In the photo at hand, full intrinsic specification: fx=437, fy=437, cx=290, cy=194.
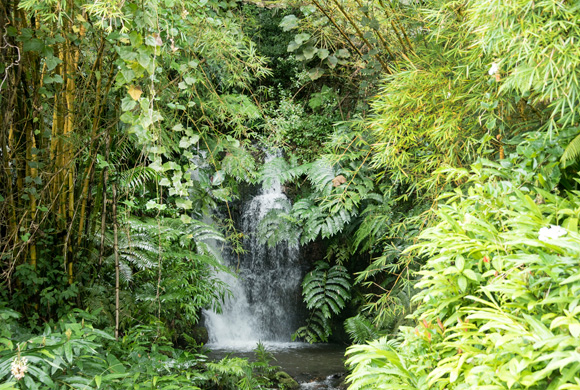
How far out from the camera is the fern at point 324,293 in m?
5.17

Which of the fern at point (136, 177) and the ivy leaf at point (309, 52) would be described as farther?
the ivy leaf at point (309, 52)

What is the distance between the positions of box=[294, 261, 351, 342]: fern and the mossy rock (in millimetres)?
945

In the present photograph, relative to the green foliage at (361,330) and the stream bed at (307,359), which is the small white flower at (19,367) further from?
the green foliage at (361,330)

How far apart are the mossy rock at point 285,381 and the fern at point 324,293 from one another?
94 cm

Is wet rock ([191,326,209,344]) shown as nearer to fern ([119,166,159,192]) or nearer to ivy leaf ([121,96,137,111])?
fern ([119,166,159,192])

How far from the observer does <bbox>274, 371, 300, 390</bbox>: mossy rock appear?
402cm

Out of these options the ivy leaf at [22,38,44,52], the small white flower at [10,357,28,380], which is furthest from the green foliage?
the ivy leaf at [22,38,44,52]

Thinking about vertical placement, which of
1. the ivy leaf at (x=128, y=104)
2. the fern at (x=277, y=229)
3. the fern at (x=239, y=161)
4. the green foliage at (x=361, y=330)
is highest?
the fern at (x=239, y=161)

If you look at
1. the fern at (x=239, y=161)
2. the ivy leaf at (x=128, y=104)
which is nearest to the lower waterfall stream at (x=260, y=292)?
the fern at (x=239, y=161)

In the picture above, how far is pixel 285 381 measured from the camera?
13.3 ft

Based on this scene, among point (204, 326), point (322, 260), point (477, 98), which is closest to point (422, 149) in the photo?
point (477, 98)

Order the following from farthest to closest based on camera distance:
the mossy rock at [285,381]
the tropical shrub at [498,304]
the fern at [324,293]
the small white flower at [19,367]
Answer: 1. the fern at [324,293]
2. the mossy rock at [285,381]
3. the small white flower at [19,367]
4. the tropical shrub at [498,304]

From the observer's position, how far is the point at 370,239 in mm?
4527

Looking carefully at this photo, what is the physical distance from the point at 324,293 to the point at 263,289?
0.96 meters
